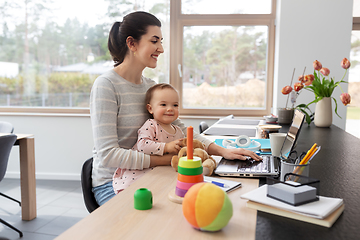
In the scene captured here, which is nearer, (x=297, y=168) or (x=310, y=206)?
(x=310, y=206)

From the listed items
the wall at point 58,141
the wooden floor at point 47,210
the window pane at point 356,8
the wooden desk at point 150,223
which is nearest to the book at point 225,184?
the wooden desk at point 150,223

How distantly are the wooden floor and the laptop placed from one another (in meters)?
1.71

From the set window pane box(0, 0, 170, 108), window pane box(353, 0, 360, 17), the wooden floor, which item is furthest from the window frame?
the wooden floor

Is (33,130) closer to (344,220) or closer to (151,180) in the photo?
(151,180)

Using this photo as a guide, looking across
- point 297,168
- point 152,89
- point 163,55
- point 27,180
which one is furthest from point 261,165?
point 163,55

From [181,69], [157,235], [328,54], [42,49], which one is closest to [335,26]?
[328,54]

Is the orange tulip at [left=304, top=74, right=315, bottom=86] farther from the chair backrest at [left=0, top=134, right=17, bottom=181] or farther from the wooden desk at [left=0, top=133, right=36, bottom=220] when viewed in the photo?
the wooden desk at [left=0, top=133, right=36, bottom=220]

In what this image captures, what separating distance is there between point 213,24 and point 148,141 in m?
2.54

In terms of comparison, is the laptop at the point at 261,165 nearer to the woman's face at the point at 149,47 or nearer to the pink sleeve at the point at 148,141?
the pink sleeve at the point at 148,141

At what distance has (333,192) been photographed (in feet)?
2.85

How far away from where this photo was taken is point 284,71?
124 inches

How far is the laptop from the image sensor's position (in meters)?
1.07

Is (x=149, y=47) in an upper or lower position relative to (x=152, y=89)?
upper

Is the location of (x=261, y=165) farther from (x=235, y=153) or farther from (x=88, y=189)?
(x=88, y=189)
